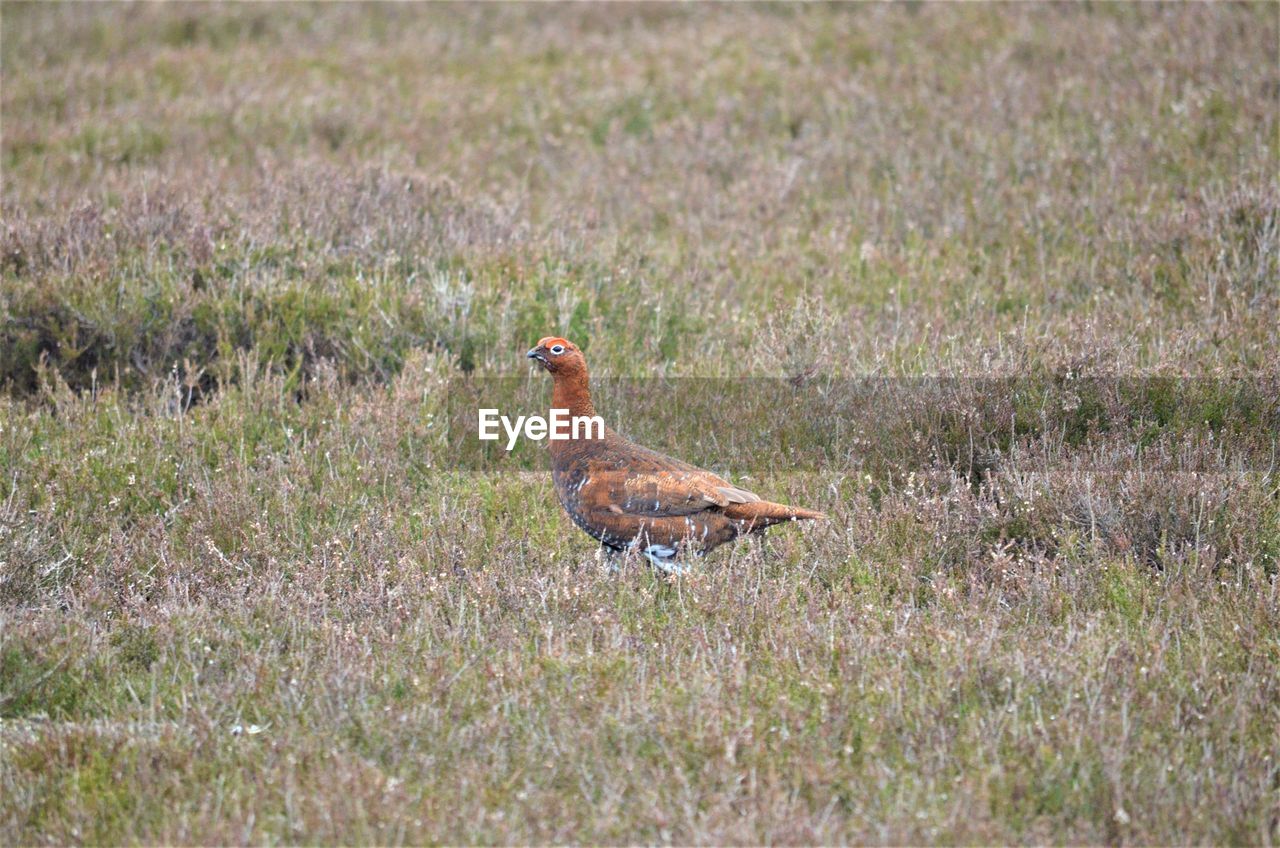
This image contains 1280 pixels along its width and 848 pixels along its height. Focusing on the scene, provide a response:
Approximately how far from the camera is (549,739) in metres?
3.78

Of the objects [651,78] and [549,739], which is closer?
[549,739]

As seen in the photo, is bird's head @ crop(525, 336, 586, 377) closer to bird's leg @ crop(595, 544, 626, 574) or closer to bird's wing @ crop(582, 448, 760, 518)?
bird's wing @ crop(582, 448, 760, 518)

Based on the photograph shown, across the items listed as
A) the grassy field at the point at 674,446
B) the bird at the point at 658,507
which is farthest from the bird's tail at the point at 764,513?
the grassy field at the point at 674,446

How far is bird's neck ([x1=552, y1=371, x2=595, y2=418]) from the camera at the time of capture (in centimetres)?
544

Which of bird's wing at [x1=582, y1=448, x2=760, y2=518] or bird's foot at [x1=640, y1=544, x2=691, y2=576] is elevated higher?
bird's wing at [x1=582, y1=448, x2=760, y2=518]

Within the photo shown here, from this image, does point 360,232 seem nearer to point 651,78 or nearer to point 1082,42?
point 651,78

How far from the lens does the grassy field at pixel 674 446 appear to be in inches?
145

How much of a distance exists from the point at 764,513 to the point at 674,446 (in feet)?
4.71

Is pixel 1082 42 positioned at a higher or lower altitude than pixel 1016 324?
higher

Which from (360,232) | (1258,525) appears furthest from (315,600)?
(360,232)

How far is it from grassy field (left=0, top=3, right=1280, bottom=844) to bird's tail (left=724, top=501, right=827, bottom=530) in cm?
15

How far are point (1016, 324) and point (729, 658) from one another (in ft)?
12.4

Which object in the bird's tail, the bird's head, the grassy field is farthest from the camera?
the bird's head

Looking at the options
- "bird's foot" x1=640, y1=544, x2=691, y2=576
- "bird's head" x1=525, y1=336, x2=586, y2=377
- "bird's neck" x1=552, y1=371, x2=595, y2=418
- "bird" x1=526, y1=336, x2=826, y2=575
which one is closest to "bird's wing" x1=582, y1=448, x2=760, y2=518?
"bird" x1=526, y1=336, x2=826, y2=575
